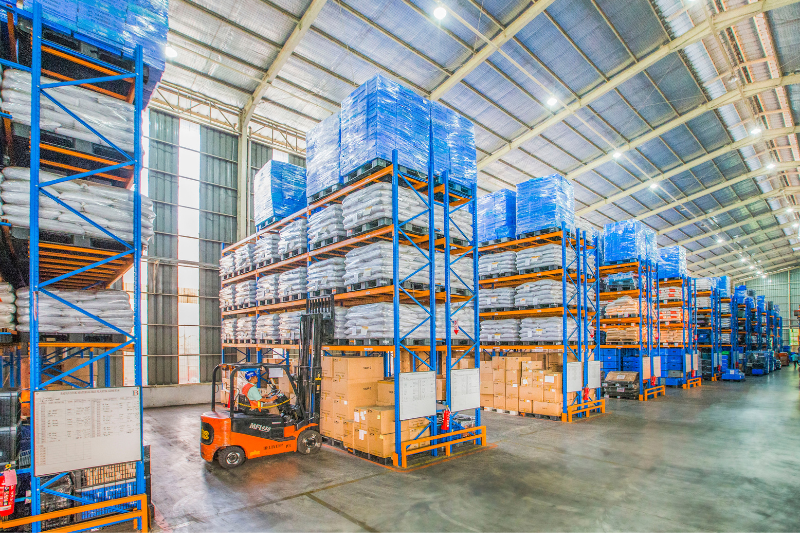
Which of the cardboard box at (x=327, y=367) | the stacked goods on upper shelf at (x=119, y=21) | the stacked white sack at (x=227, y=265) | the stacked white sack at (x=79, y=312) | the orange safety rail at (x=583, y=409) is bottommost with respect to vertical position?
the orange safety rail at (x=583, y=409)

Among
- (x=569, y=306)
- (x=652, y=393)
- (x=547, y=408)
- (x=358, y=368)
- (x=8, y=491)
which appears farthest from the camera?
(x=652, y=393)

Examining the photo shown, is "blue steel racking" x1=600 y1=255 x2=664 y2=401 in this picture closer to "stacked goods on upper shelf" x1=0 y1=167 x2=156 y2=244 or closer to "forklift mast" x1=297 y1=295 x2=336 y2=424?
"forklift mast" x1=297 y1=295 x2=336 y2=424

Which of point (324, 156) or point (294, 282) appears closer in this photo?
point (324, 156)

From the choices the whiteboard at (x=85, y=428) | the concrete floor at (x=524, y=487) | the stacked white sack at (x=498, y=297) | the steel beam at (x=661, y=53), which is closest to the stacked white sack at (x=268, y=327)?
the concrete floor at (x=524, y=487)

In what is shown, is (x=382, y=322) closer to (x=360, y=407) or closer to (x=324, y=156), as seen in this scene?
(x=360, y=407)

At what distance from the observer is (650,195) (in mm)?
25750

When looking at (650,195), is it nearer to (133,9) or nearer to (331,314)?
(331,314)

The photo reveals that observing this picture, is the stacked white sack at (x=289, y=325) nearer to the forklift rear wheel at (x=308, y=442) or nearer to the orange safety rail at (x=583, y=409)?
the forklift rear wheel at (x=308, y=442)

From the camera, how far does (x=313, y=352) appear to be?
779 centimetres

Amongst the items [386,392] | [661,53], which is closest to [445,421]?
[386,392]

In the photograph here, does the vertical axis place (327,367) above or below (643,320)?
below

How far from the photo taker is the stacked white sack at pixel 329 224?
826 centimetres

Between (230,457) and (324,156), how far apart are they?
17.8 feet

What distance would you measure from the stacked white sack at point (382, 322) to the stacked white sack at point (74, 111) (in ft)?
13.4
